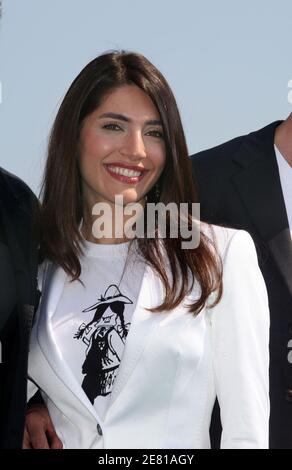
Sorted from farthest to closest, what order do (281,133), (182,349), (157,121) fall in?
(281,133) → (157,121) → (182,349)

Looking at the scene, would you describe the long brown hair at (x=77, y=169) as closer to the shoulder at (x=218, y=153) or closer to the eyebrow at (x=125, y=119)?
the eyebrow at (x=125, y=119)

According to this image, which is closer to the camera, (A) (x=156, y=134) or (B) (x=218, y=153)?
(A) (x=156, y=134)

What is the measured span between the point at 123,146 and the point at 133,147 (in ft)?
0.21

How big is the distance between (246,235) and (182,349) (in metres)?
0.73

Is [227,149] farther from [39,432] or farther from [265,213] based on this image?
[39,432]

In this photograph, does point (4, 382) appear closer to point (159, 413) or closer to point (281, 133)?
point (159, 413)

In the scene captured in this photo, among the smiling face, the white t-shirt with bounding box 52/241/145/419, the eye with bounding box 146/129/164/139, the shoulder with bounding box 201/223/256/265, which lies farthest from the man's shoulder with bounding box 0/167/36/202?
the shoulder with bounding box 201/223/256/265

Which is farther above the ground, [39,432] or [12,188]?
[12,188]

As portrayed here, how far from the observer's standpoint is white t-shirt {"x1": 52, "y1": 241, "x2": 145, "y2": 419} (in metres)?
5.64

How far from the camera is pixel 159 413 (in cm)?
555

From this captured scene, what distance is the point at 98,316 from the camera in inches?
227

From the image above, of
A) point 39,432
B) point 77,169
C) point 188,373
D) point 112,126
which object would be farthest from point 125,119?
point 39,432

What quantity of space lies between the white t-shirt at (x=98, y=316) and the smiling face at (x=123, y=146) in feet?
1.11

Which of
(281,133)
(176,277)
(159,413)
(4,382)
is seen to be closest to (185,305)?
(176,277)
